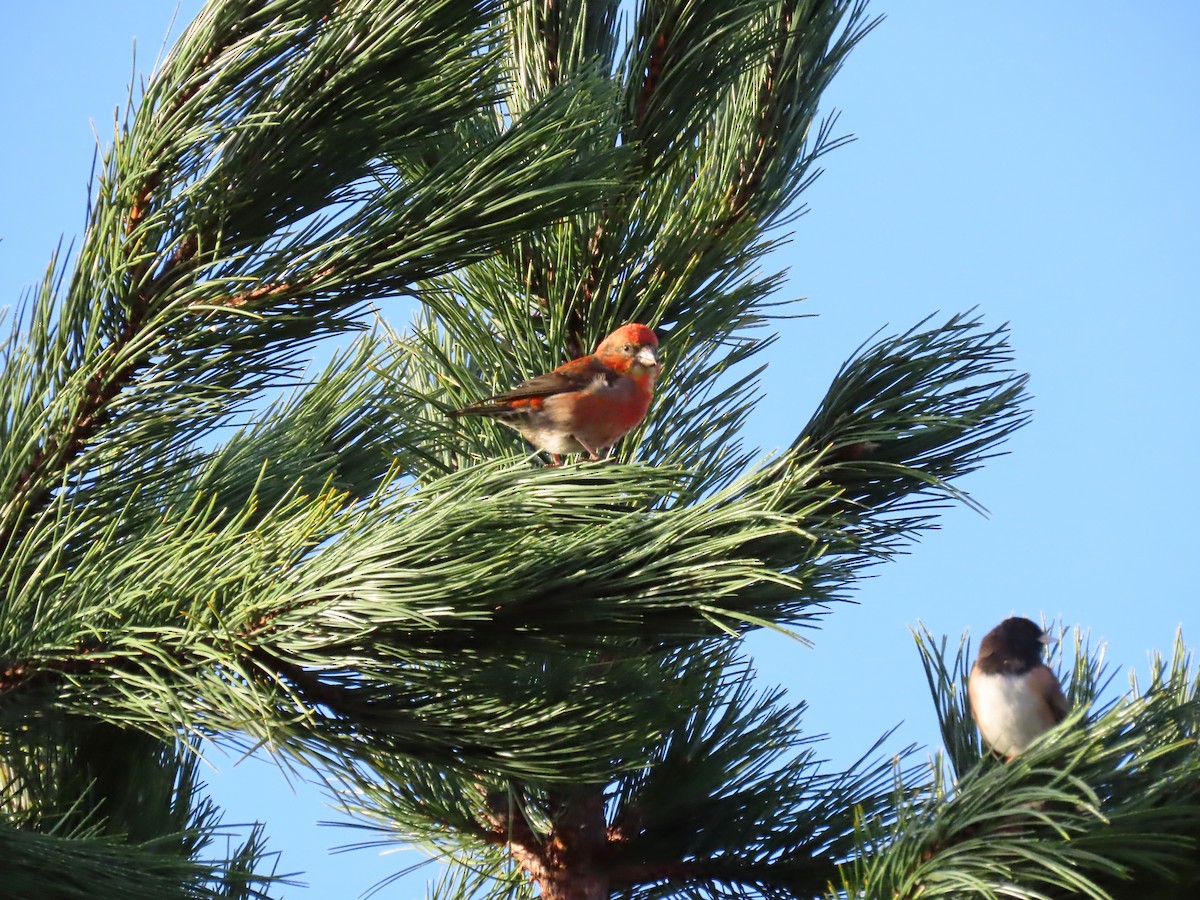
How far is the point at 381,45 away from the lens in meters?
1.48

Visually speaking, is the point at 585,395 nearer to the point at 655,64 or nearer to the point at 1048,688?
the point at 655,64

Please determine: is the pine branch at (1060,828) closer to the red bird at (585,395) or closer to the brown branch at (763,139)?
the red bird at (585,395)

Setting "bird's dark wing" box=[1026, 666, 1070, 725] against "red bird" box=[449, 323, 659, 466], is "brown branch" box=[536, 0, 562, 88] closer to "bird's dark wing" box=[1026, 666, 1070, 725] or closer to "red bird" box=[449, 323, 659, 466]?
"red bird" box=[449, 323, 659, 466]

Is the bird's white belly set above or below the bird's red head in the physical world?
below

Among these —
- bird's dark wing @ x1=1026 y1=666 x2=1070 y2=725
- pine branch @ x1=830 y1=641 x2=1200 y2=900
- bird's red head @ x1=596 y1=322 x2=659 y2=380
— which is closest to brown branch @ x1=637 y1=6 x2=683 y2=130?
bird's red head @ x1=596 y1=322 x2=659 y2=380

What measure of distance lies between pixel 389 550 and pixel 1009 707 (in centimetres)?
188

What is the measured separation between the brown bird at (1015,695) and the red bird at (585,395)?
3.12 ft

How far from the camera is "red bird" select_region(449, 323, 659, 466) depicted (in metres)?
2.29

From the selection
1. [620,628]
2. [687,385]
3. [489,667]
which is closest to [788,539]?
[620,628]

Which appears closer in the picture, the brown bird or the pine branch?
the pine branch

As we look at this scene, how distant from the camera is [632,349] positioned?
2.29m

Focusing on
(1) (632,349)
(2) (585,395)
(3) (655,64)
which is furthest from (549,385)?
(3) (655,64)

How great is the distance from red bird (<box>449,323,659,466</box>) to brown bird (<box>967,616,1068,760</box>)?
0.95 meters

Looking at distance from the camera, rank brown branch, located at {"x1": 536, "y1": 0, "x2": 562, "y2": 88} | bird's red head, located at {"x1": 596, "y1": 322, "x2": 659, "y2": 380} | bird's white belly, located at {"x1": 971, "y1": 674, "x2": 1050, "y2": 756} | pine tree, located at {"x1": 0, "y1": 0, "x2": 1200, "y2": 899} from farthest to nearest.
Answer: bird's white belly, located at {"x1": 971, "y1": 674, "x2": 1050, "y2": 756}
brown branch, located at {"x1": 536, "y1": 0, "x2": 562, "y2": 88}
bird's red head, located at {"x1": 596, "y1": 322, "x2": 659, "y2": 380}
pine tree, located at {"x1": 0, "y1": 0, "x2": 1200, "y2": 899}
